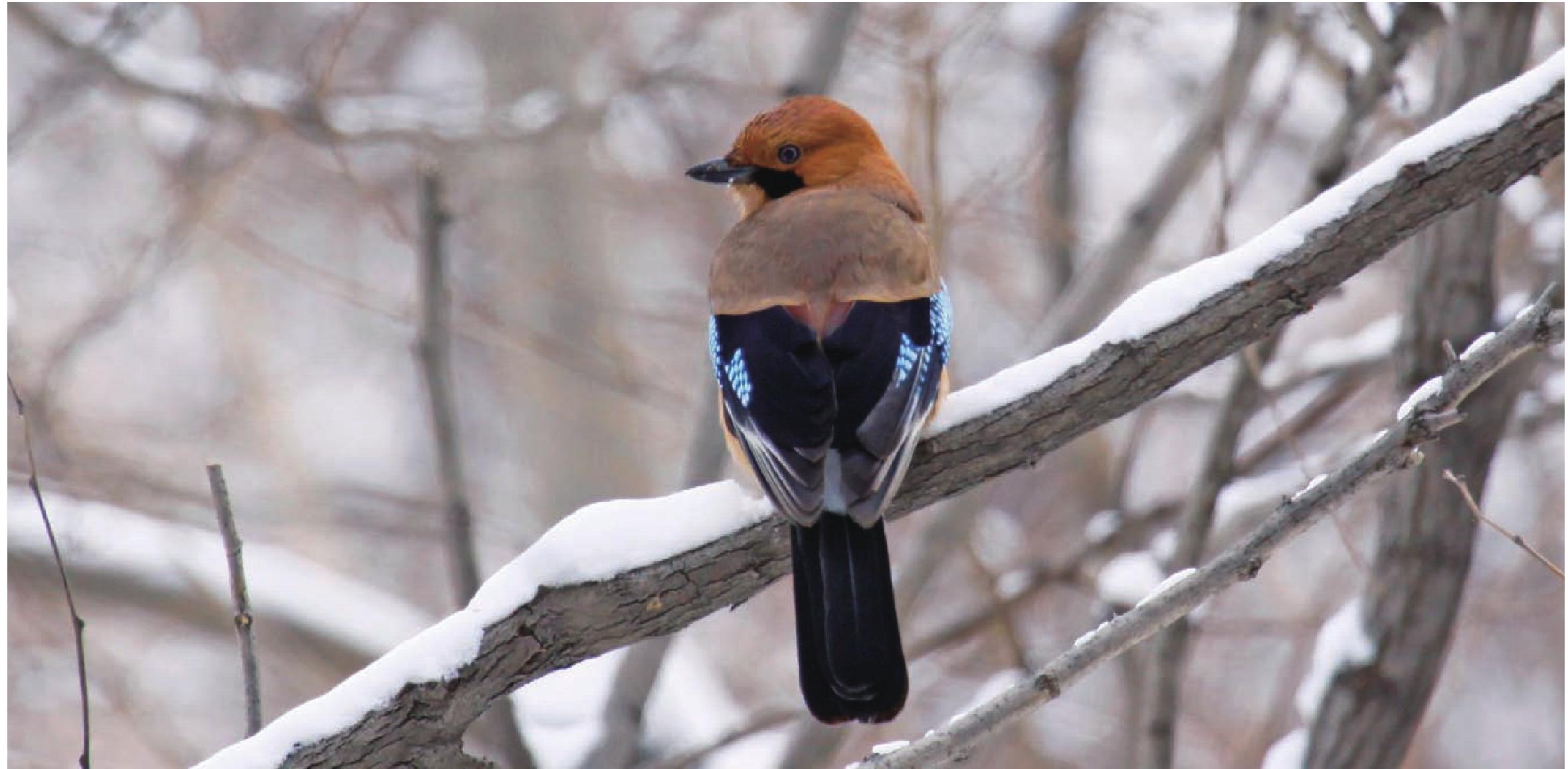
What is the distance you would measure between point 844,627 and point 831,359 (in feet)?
2.28

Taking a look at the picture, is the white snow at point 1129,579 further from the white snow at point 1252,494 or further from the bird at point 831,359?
the bird at point 831,359

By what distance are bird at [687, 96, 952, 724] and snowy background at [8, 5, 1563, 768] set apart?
2.41 ft

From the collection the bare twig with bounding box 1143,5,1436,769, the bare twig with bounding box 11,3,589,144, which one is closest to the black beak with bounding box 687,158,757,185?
the bare twig with bounding box 1143,5,1436,769

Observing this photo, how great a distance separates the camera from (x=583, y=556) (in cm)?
326

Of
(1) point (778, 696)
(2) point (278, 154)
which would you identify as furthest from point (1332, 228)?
(2) point (278, 154)

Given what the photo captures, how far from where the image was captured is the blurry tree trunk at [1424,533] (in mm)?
4777

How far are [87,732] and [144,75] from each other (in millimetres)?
4737

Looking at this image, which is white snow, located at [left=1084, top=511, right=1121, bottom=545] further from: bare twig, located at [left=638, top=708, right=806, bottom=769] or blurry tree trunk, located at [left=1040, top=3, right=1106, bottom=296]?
bare twig, located at [left=638, top=708, right=806, bottom=769]

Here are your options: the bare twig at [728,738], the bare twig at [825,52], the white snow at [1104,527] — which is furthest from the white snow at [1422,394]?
the white snow at [1104,527]

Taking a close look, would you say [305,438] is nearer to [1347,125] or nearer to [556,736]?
[556,736]

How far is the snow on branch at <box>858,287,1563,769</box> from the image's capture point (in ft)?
9.31

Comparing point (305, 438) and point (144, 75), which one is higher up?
point (305, 438)

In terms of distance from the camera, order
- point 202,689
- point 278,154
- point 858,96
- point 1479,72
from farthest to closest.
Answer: point 202,689 < point 278,154 < point 858,96 < point 1479,72

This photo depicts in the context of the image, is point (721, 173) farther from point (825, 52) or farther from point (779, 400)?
point (779, 400)
